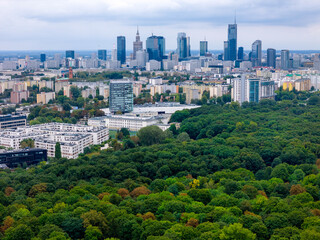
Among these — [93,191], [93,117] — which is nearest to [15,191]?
[93,191]

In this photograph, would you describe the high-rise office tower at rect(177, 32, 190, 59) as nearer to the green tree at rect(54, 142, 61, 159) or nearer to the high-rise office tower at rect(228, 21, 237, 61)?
the high-rise office tower at rect(228, 21, 237, 61)

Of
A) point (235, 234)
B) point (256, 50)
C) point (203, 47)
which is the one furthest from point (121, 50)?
point (235, 234)

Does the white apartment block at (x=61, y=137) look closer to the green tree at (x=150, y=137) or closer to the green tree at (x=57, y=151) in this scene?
the green tree at (x=57, y=151)

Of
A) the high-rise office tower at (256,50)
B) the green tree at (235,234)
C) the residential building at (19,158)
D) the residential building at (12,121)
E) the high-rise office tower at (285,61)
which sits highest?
the high-rise office tower at (256,50)

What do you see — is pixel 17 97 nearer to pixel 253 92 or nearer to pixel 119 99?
pixel 119 99

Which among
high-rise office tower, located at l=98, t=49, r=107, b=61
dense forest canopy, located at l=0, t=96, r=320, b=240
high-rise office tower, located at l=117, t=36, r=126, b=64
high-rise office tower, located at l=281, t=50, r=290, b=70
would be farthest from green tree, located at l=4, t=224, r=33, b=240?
high-rise office tower, located at l=98, t=49, r=107, b=61

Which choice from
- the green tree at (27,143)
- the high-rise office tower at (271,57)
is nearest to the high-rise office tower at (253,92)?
the green tree at (27,143)

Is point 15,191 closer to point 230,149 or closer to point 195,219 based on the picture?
point 195,219

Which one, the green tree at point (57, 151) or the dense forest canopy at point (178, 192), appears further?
the green tree at point (57, 151)
